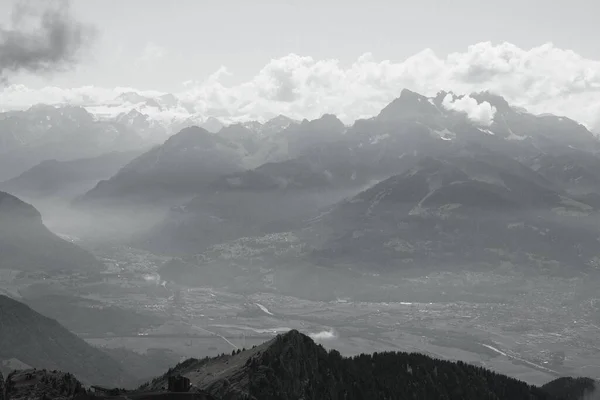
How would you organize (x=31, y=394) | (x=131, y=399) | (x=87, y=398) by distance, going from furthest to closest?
(x=31, y=394) < (x=87, y=398) < (x=131, y=399)

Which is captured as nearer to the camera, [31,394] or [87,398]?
[87,398]

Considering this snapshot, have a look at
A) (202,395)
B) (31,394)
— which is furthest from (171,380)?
(31,394)

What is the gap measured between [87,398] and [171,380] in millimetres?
16661

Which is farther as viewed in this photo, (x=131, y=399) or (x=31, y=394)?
(x=31, y=394)

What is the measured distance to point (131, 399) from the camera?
141 meters

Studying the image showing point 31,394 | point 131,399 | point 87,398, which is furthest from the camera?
point 31,394

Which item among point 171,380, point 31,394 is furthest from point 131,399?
point 31,394

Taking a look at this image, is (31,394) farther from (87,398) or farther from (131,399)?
(131,399)

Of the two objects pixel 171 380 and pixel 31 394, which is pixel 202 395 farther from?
pixel 31 394

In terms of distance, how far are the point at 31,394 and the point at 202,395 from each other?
64.4m

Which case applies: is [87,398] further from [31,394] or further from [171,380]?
[31,394]

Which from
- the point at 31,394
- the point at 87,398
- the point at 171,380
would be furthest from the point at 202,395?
the point at 31,394

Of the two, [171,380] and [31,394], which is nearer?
[171,380]

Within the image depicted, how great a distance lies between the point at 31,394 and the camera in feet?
622
